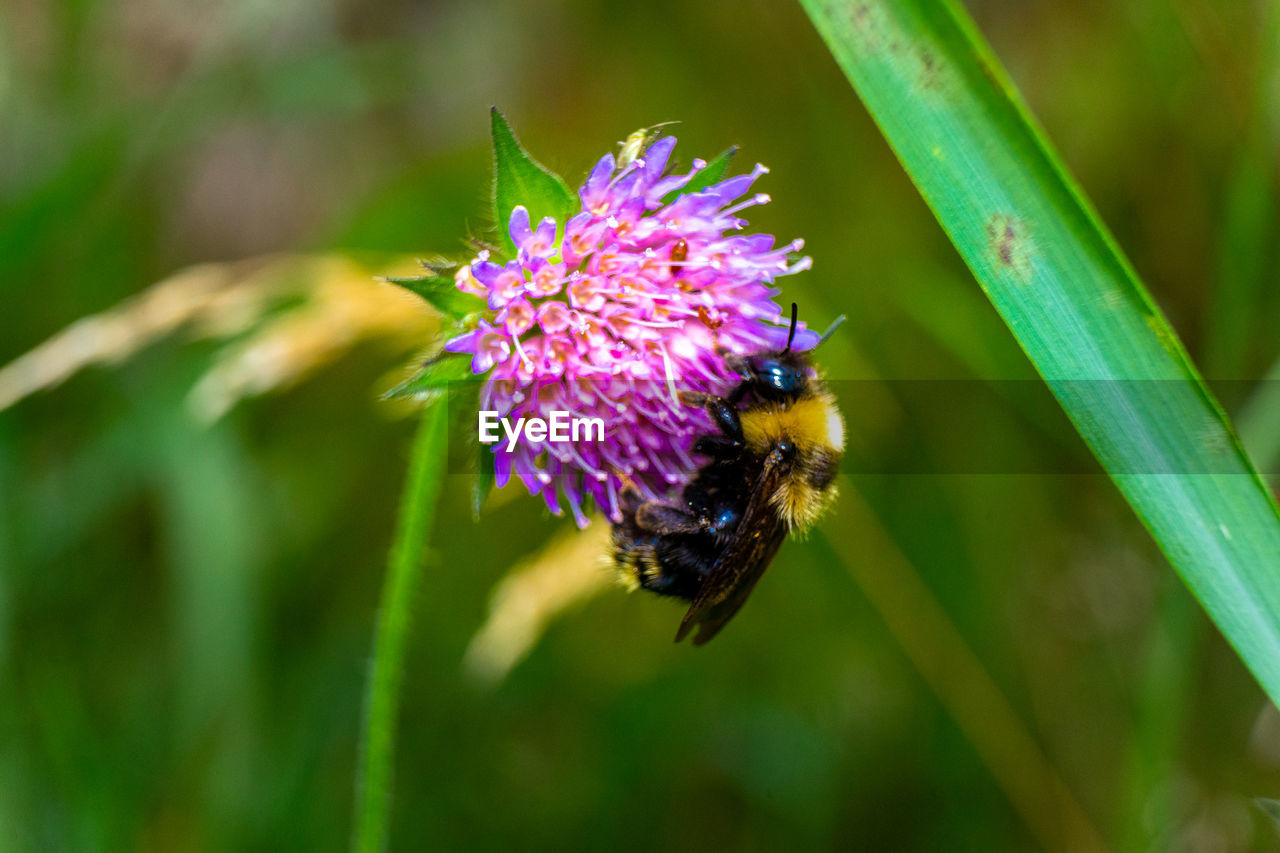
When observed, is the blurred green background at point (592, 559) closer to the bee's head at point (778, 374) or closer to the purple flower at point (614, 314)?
the purple flower at point (614, 314)

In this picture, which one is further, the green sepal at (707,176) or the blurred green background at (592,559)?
the blurred green background at (592,559)

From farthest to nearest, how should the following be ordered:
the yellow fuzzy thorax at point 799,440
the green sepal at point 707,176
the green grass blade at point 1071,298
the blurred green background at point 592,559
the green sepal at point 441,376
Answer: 1. the blurred green background at point 592,559
2. the yellow fuzzy thorax at point 799,440
3. the green sepal at point 707,176
4. the green sepal at point 441,376
5. the green grass blade at point 1071,298

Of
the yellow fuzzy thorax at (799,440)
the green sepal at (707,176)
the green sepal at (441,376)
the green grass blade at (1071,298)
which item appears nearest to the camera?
the green grass blade at (1071,298)

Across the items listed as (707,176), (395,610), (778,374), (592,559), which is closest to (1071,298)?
(778,374)

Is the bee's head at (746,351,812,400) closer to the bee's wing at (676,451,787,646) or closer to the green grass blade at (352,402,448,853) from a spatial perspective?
the bee's wing at (676,451,787,646)

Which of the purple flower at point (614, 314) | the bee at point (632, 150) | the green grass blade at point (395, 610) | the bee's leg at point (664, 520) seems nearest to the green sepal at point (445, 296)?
the purple flower at point (614, 314)

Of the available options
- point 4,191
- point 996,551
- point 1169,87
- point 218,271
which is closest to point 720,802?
point 996,551
